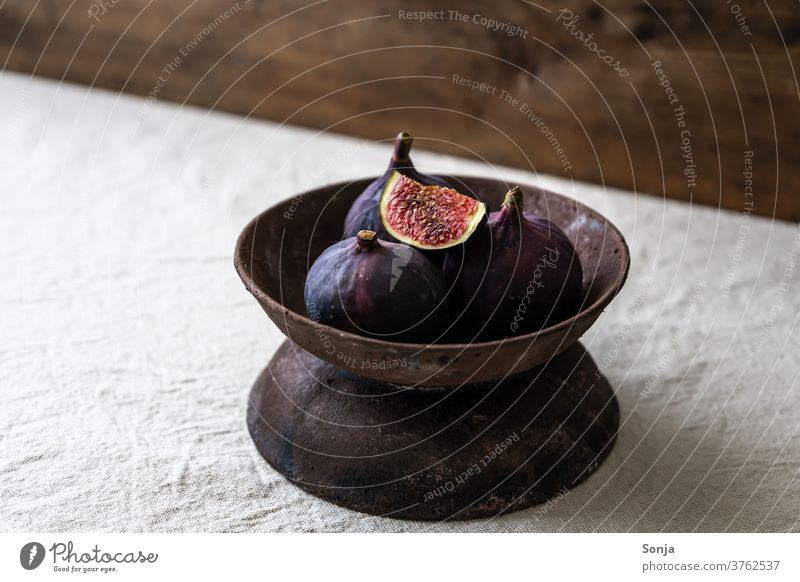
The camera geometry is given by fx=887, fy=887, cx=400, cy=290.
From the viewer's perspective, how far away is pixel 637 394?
50.7 inches

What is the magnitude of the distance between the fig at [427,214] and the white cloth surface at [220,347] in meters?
0.33

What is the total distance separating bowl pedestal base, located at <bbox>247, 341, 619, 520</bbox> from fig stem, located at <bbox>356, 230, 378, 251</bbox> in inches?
5.2

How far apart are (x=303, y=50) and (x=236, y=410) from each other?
1317mm

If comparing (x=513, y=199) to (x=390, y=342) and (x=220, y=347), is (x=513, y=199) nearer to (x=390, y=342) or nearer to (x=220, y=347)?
(x=390, y=342)

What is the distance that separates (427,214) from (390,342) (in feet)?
0.72

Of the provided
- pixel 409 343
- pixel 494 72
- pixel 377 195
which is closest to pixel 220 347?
pixel 377 195

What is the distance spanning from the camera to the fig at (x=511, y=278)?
993 mm

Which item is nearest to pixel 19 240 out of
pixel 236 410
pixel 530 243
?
pixel 236 410

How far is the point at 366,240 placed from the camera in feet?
3.14

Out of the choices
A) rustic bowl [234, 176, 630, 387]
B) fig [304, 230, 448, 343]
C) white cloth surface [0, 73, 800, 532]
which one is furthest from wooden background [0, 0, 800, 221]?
fig [304, 230, 448, 343]

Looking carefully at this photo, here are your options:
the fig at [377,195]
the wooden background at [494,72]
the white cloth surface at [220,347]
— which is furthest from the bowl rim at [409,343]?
the wooden background at [494,72]

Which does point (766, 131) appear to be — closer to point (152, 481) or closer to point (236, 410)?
point (236, 410)

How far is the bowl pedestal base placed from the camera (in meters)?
1.03
